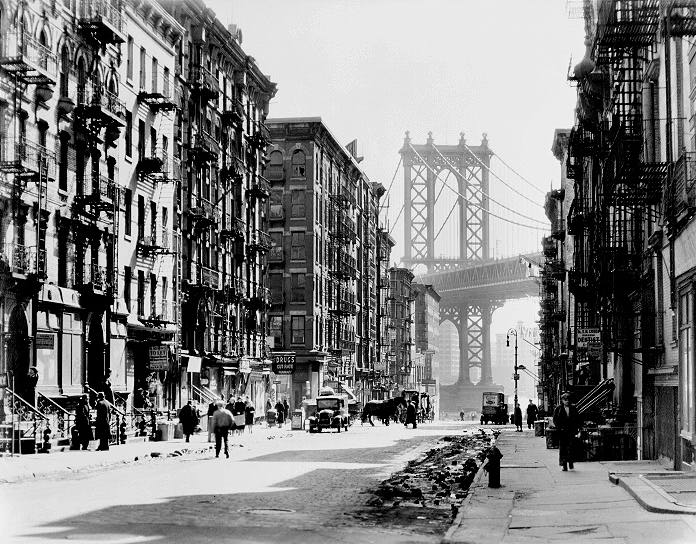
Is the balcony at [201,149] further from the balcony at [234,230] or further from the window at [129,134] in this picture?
the window at [129,134]

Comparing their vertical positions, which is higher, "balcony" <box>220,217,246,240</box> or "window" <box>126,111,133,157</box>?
"window" <box>126,111,133,157</box>

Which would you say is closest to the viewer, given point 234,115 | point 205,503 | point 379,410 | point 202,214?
point 205,503

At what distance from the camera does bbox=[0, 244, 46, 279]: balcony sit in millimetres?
39188

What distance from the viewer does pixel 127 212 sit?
2085 inches

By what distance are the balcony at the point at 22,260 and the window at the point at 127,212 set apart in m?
10.7

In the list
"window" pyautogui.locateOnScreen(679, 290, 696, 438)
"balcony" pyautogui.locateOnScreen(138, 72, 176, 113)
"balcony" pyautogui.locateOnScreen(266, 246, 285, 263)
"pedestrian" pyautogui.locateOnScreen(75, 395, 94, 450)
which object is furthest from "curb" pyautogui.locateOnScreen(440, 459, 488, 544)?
"balcony" pyautogui.locateOnScreen(266, 246, 285, 263)

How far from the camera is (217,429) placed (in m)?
35.6

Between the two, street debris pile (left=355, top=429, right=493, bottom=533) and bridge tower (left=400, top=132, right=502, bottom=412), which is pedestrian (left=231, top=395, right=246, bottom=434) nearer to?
street debris pile (left=355, top=429, right=493, bottom=533)

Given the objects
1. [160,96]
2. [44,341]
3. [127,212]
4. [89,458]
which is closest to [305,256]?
[160,96]

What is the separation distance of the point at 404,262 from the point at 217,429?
140273 millimetres

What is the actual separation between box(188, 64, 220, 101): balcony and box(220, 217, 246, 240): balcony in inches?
303

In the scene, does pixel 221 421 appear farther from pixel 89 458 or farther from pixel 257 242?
pixel 257 242

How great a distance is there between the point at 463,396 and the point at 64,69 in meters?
128

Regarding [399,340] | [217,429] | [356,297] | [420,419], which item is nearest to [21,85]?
[217,429]
